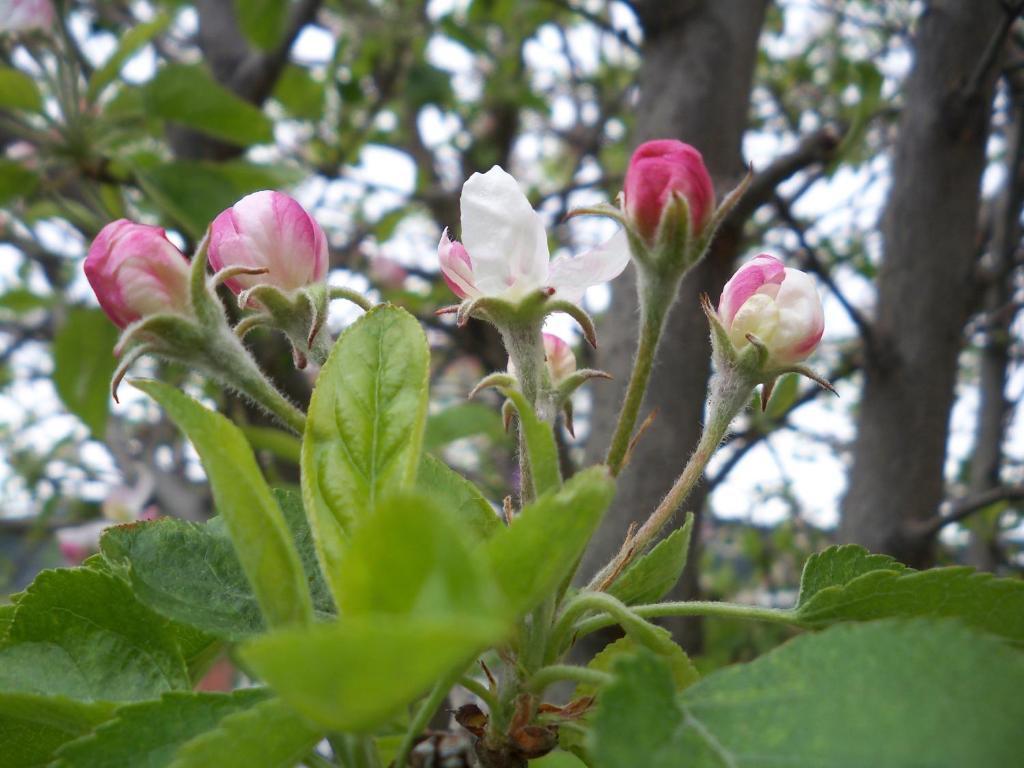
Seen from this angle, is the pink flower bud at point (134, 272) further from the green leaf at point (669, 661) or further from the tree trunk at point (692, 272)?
the tree trunk at point (692, 272)

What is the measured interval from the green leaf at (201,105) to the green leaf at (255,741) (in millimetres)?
1509

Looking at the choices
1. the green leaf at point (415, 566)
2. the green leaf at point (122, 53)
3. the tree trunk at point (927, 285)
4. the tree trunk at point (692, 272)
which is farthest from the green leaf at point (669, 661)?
the green leaf at point (122, 53)

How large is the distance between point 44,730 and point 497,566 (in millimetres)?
323

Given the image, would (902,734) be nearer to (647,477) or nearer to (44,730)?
(44,730)

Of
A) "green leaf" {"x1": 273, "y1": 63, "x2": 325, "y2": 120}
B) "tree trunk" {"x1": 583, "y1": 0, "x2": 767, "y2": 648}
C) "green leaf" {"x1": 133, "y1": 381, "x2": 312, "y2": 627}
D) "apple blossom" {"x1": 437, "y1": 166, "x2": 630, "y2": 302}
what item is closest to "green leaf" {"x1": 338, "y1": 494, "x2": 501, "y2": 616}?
"green leaf" {"x1": 133, "y1": 381, "x2": 312, "y2": 627}

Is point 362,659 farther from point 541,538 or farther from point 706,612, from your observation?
A: point 706,612

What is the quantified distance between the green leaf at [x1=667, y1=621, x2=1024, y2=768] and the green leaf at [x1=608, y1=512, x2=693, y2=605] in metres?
0.20

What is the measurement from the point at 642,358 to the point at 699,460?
85 millimetres

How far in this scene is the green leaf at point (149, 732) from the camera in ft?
1.43

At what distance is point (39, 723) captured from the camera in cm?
51

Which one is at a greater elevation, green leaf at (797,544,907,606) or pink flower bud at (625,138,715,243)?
pink flower bud at (625,138,715,243)

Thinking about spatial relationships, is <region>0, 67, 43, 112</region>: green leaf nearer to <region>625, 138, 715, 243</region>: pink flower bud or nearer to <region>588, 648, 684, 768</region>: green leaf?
<region>625, 138, 715, 243</region>: pink flower bud

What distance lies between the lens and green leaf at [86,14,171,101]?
5.72ft

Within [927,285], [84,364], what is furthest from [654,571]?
[84,364]
